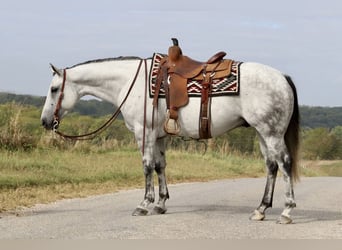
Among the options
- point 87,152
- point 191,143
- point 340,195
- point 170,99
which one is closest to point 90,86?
point 170,99

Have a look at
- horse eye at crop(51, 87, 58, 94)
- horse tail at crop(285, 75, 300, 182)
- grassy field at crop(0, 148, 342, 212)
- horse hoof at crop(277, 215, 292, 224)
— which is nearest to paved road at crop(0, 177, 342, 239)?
horse hoof at crop(277, 215, 292, 224)

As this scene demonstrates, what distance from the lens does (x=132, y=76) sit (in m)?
10.1

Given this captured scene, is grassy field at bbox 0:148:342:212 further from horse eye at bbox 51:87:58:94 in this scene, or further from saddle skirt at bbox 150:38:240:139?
horse eye at bbox 51:87:58:94

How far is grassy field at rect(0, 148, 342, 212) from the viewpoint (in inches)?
515

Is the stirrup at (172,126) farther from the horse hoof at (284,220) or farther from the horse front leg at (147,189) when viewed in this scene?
the horse hoof at (284,220)

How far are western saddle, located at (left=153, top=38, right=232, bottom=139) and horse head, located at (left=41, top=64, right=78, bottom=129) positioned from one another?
62.0 inches

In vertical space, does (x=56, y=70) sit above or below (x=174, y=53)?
below

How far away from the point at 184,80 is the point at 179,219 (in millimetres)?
2100

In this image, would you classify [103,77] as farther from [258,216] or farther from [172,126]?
[258,216]

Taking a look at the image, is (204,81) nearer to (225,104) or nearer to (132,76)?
(225,104)

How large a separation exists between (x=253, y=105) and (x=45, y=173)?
7842mm

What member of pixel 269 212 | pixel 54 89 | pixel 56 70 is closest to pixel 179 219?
pixel 269 212

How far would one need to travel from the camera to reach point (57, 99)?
10297 millimetres

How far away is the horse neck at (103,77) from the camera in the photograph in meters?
10.3
